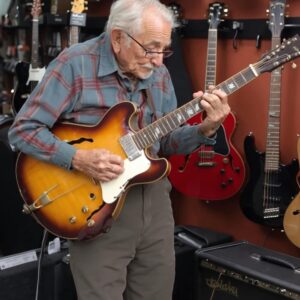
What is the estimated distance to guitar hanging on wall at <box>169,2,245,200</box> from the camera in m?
2.84

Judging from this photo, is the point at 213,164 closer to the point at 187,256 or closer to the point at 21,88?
the point at 187,256

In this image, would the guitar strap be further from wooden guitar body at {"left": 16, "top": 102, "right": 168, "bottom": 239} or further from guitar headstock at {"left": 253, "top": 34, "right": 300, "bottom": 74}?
guitar headstock at {"left": 253, "top": 34, "right": 300, "bottom": 74}

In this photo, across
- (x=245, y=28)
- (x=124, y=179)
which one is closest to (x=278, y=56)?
(x=124, y=179)

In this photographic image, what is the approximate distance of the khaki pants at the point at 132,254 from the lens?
1771 mm

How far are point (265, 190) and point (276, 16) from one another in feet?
2.67

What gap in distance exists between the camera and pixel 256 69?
1.84m

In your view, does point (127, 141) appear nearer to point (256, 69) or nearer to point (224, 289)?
point (256, 69)

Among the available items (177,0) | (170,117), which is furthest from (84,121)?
(177,0)

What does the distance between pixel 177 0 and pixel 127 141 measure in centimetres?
172

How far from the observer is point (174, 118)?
70.9 inches

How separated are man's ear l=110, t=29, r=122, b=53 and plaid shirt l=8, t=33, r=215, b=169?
0.09 feet

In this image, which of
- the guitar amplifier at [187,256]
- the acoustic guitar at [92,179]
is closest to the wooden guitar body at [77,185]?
the acoustic guitar at [92,179]

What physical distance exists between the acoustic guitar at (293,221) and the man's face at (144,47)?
113 centimetres

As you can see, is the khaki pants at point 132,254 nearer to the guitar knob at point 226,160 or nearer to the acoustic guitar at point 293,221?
the acoustic guitar at point 293,221
